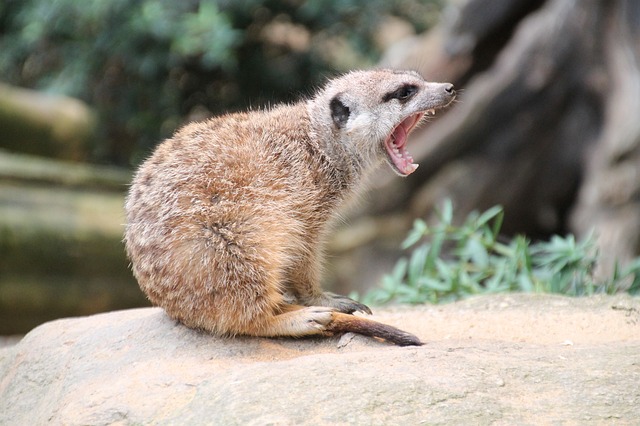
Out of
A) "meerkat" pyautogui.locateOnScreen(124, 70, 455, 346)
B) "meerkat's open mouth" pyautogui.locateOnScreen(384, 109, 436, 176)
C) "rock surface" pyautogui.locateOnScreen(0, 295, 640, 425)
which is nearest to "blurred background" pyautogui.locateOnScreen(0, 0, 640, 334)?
"meerkat's open mouth" pyautogui.locateOnScreen(384, 109, 436, 176)

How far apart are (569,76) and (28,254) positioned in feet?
13.6

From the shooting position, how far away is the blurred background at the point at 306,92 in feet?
18.2

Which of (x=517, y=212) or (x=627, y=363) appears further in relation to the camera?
(x=517, y=212)

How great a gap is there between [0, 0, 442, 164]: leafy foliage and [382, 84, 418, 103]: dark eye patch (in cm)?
331

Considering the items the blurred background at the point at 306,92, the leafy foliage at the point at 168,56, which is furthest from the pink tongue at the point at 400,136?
the leafy foliage at the point at 168,56

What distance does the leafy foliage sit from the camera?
6.26 meters

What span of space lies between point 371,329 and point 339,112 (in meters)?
0.91

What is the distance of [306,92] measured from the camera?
5.64 m

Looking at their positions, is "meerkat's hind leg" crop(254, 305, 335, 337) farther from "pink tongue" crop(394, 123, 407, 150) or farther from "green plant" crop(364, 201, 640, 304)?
"green plant" crop(364, 201, 640, 304)

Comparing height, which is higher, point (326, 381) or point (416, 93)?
point (416, 93)

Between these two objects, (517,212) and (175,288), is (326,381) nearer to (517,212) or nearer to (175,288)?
(175,288)

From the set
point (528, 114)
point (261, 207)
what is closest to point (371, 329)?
point (261, 207)

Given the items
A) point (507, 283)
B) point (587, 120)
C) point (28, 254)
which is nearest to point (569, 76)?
point (587, 120)

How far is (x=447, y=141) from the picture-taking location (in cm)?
621
